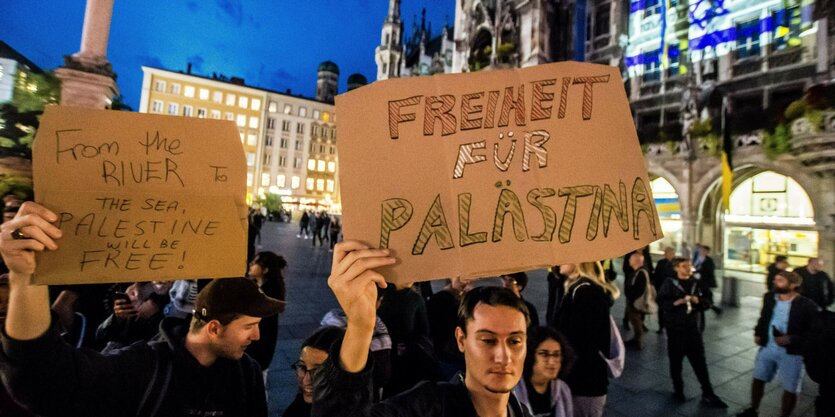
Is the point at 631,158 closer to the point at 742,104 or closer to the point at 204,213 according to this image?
the point at 204,213

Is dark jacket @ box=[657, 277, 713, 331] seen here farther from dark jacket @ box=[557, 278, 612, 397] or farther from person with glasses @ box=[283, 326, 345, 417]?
person with glasses @ box=[283, 326, 345, 417]

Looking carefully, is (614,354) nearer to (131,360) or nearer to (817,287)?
(131,360)

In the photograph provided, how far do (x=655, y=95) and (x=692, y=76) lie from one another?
1.99 metres

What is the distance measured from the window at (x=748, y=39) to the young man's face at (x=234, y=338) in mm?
22832

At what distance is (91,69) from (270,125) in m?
55.9

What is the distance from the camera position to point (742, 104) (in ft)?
56.5

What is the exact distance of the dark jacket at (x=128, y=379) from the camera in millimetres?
1301

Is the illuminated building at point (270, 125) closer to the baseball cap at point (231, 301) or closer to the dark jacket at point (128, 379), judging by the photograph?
the baseball cap at point (231, 301)

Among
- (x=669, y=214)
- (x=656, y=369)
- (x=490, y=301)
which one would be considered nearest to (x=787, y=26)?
(x=669, y=214)

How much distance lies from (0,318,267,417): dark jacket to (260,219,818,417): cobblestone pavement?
235 cm

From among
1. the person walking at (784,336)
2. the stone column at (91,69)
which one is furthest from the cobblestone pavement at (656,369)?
the stone column at (91,69)

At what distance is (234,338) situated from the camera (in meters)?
1.91

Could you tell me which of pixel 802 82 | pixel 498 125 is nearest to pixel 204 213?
pixel 498 125

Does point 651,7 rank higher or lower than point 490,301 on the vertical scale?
higher
